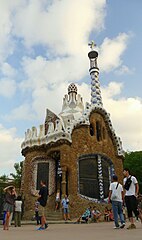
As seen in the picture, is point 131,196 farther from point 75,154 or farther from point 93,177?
point 93,177

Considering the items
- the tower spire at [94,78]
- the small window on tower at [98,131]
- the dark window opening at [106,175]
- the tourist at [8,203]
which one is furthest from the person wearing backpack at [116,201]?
the tower spire at [94,78]

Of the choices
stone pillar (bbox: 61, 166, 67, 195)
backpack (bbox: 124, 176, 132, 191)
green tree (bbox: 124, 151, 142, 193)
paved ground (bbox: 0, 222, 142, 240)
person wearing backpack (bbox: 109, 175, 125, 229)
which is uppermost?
green tree (bbox: 124, 151, 142, 193)

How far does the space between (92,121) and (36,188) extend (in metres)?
5.51

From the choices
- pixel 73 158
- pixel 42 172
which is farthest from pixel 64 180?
pixel 42 172

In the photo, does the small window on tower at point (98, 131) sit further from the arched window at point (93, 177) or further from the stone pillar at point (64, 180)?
the stone pillar at point (64, 180)

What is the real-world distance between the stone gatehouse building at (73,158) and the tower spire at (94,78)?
1.85 metres

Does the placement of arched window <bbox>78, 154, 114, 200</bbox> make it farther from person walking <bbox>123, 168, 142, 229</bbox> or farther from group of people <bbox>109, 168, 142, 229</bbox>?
person walking <bbox>123, 168, 142, 229</bbox>

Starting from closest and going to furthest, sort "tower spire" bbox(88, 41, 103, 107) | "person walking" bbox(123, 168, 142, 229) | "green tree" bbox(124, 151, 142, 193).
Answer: "person walking" bbox(123, 168, 142, 229), "tower spire" bbox(88, 41, 103, 107), "green tree" bbox(124, 151, 142, 193)

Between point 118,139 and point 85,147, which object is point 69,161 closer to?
point 85,147

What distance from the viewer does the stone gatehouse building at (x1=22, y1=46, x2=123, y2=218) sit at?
15.4 meters

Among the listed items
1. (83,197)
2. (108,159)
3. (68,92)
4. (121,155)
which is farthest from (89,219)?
(68,92)

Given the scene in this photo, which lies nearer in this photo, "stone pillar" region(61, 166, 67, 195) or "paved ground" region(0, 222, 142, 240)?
→ "paved ground" region(0, 222, 142, 240)

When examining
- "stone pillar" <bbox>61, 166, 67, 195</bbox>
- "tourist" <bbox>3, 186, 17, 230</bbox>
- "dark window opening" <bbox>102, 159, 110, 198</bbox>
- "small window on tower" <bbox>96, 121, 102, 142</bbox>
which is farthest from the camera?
"small window on tower" <bbox>96, 121, 102, 142</bbox>

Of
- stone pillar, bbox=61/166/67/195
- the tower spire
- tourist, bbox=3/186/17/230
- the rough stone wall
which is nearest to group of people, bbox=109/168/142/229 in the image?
tourist, bbox=3/186/17/230
